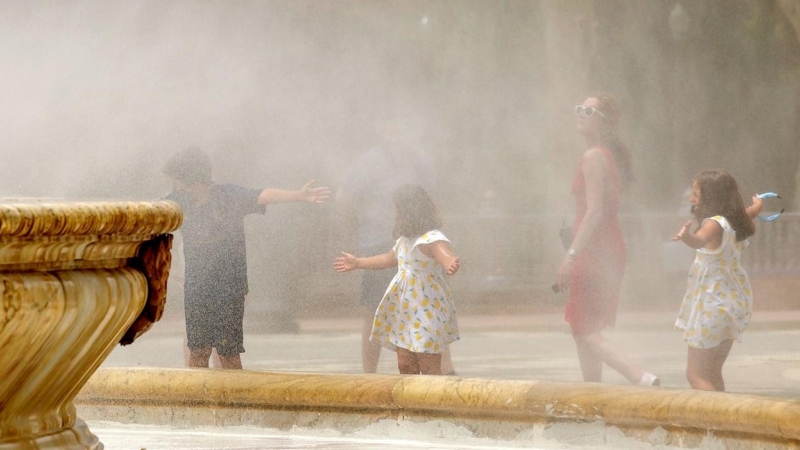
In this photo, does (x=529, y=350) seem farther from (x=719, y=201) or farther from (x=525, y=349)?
(x=719, y=201)

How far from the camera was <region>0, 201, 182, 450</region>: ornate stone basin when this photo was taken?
1744mm

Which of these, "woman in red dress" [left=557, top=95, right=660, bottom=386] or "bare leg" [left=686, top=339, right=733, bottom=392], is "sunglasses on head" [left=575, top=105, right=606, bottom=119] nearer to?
"woman in red dress" [left=557, top=95, right=660, bottom=386]

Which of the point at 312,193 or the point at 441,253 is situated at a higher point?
the point at 312,193

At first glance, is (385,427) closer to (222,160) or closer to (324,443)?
(324,443)

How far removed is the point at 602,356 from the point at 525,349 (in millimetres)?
2980

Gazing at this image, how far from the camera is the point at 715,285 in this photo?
4.52m

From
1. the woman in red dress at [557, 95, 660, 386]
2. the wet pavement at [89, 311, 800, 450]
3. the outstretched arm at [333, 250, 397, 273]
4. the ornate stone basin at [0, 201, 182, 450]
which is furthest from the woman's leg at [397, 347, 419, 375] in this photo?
the ornate stone basin at [0, 201, 182, 450]

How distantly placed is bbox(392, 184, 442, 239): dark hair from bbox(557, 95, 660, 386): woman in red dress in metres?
0.56

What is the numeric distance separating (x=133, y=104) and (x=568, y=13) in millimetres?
3171

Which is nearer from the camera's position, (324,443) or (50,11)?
(324,443)

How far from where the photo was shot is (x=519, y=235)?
9422mm

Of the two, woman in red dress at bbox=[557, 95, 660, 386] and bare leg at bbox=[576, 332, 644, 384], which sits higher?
woman in red dress at bbox=[557, 95, 660, 386]

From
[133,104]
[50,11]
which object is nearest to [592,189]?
[133,104]

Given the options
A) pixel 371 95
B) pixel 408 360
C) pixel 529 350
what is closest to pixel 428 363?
pixel 408 360
